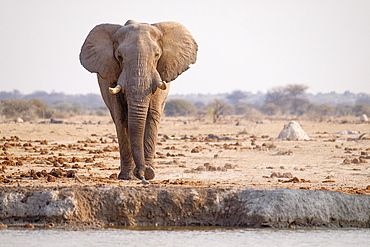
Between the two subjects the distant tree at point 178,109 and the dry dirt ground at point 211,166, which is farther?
the distant tree at point 178,109


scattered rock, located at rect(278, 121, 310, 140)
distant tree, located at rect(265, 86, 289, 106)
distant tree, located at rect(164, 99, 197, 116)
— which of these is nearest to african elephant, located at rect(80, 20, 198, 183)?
scattered rock, located at rect(278, 121, 310, 140)

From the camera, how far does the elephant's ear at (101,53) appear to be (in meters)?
12.3

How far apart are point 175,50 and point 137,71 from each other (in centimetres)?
152

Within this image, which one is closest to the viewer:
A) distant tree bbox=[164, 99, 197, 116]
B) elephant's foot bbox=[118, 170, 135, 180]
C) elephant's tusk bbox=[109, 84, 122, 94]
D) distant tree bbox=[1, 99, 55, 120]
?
elephant's tusk bbox=[109, 84, 122, 94]

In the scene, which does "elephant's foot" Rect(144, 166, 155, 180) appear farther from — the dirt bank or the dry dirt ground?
the dirt bank

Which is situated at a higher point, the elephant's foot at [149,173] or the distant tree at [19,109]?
the distant tree at [19,109]

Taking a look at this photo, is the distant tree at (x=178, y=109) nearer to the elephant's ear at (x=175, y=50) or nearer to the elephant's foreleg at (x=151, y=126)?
the elephant's ear at (x=175, y=50)

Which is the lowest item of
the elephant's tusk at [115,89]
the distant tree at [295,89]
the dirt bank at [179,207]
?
the dirt bank at [179,207]

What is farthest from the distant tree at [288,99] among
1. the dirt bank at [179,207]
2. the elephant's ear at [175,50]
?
the dirt bank at [179,207]

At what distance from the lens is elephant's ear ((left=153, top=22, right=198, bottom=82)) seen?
12484 millimetres

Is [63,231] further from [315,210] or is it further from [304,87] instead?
[304,87]

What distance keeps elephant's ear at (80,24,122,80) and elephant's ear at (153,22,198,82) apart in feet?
2.67

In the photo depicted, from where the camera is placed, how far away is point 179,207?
9.77 metres

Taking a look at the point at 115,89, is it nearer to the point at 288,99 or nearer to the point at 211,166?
the point at 211,166
